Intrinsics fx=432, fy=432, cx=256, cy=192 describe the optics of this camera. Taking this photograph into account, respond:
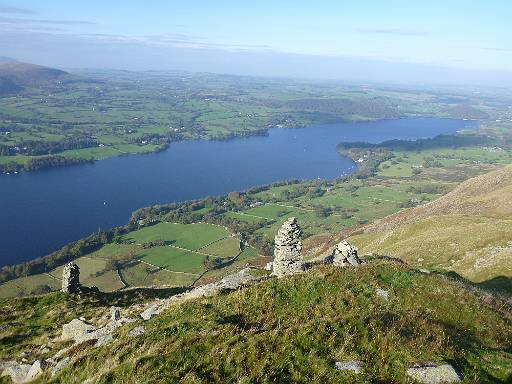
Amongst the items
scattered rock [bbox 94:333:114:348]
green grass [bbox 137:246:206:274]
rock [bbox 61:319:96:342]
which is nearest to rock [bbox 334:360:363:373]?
scattered rock [bbox 94:333:114:348]

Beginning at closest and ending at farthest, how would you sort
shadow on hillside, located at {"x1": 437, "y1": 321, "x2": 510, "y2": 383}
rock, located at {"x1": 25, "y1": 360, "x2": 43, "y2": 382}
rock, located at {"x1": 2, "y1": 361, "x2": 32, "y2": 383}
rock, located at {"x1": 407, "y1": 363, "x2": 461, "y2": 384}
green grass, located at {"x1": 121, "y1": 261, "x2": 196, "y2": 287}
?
rock, located at {"x1": 407, "y1": 363, "x2": 461, "y2": 384}, shadow on hillside, located at {"x1": 437, "y1": 321, "x2": 510, "y2": 383}, rock, located at {"x1": 25, "y1": 360, "x2": 43, "y2": 382}, rock, located at {"x1": 2, "y1": 361, "x2": 32, "y2": 383}, green grass, located at {"x1": 121, "y1": 261, "x2": 196, "y2": 287}

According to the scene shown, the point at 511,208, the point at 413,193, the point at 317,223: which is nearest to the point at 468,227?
the point at 511,208

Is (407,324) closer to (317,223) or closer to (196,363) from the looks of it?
(196,363)

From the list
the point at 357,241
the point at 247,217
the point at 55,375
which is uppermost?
the point at 55,375

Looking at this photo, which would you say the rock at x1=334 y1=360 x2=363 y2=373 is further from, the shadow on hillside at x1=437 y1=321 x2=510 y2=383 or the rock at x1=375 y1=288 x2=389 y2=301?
the rock at x1=375 y1=288 x2=389 y2=301

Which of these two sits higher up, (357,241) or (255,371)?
(255,371)

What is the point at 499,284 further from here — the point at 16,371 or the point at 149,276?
the point at 149,276

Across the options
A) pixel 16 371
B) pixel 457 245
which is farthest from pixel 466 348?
pixel 457 245
